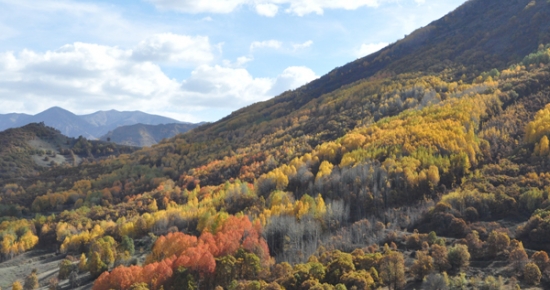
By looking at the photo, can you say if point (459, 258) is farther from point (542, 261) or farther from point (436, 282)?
point (542, 261)

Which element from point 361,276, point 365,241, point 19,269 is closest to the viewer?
point 361,276

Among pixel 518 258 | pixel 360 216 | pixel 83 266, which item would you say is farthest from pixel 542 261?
pixel 83 266

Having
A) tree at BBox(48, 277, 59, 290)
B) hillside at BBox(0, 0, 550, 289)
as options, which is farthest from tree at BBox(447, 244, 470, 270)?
tree at BBox(48, 277, 59, 290)

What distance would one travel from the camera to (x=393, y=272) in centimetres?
6225

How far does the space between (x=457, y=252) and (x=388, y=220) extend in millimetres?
30774

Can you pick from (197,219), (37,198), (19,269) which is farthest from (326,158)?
(37,198)

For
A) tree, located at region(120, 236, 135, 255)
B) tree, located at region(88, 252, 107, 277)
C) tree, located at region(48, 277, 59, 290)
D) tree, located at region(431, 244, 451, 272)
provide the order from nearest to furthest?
Result: tree, located at region(431, 244, 451, 272)
tree, located at region(48, 277, 59, 290)
tree, located at region(88, 252, 107, 277)
tree, located at region(120, 236, 135, 255)

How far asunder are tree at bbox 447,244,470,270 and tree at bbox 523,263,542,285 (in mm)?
7923

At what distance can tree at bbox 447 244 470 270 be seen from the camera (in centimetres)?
6500

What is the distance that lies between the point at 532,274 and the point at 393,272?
1722 centimetres

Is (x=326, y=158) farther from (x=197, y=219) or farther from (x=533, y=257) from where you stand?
(x=533, y=257)

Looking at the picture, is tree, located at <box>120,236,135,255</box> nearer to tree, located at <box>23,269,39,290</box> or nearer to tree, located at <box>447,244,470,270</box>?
tree, located at <box>23,269,39,290</box>

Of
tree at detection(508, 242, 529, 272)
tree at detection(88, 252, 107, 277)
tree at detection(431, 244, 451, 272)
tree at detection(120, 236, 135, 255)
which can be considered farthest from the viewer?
tree at detection(120, 236, 135, 255)

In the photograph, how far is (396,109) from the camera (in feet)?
619
